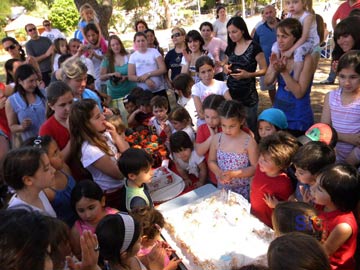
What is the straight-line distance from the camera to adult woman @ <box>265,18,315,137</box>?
297 cm

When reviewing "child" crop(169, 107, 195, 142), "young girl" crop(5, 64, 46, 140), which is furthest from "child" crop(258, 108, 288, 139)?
"young girl" crop(5, 64, 46, 140)

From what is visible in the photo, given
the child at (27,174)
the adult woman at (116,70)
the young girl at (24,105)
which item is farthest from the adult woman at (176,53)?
the child at (27,174)

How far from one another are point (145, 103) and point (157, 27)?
25519mm

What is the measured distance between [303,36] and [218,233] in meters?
2.34

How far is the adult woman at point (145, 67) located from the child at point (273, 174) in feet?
9.28

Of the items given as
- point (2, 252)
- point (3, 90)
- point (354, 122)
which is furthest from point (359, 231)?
point (3, 90)

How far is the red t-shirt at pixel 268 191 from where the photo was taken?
240cm

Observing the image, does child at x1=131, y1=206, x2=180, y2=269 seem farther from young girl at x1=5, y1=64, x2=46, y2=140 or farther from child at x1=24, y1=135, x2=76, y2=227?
young girl at x1=5, y1=64, x2=46, y2=140

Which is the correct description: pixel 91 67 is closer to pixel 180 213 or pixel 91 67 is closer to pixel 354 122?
pixel 180 213

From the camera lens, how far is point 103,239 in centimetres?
172

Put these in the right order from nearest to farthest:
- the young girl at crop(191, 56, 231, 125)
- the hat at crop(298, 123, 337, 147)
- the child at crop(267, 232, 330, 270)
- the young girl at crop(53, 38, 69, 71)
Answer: the child at crop(267, 232, 330, 270), the hat at crop(298, 123, 337, 147), the young girl at crop(191, 56, 231, 125), the young girl at crop(53, 38, 69, 71)

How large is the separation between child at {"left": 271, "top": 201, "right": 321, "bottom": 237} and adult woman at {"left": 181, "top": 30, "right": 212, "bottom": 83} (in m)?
2.98

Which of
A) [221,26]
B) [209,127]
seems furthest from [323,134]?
[221,26]

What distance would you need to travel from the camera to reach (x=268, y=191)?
2414mm
